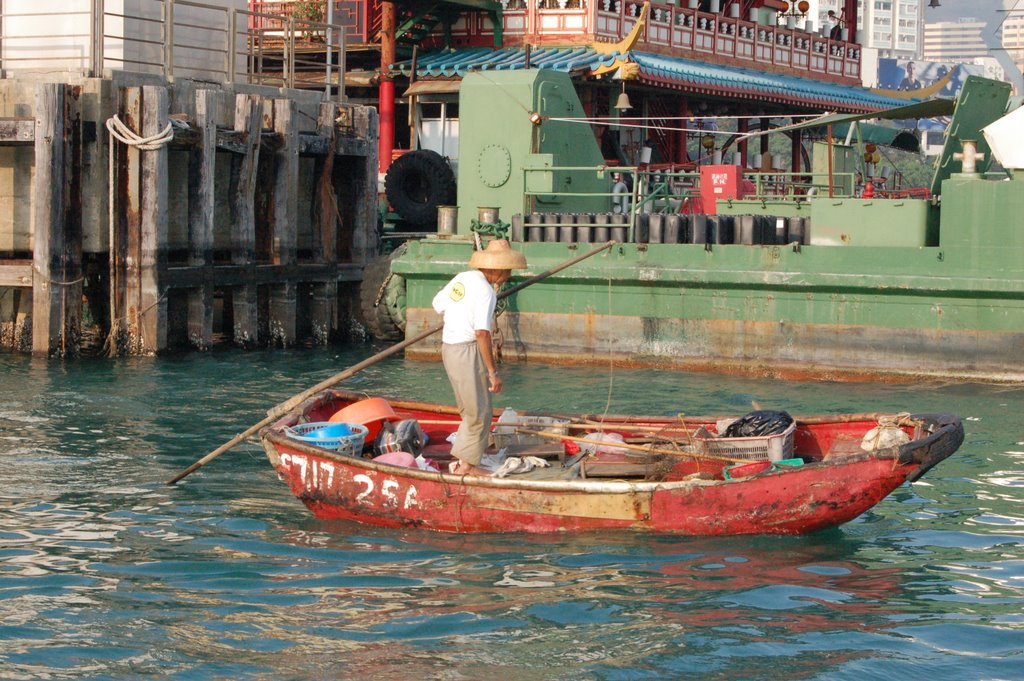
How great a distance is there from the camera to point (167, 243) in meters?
19.1

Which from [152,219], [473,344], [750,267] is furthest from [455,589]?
[152,219]

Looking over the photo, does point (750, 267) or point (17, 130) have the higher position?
point (17, 130)

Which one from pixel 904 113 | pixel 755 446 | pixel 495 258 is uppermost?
pixel 904 113

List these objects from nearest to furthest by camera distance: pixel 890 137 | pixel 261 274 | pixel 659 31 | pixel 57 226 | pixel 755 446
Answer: pixel 755 446
pixel 57 226
pixel 261 274
pixel 890 137
pixel 659 31

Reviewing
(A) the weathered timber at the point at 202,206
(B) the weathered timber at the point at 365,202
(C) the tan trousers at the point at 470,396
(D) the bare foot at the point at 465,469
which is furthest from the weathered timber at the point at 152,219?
(C) the tan trousers at the point at 470,396

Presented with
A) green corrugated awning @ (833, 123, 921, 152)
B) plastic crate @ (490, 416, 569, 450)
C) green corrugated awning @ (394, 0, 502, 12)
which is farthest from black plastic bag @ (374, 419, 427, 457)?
green corrugated awning @ (394, 0, 502, 12)

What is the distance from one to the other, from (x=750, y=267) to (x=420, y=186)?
1051 cm

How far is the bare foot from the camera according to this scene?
10224mm

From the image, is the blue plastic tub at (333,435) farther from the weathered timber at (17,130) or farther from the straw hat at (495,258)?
the weathered timber at (17,130)

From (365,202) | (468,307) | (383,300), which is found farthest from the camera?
(365,202)

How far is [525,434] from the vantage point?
1165 cm

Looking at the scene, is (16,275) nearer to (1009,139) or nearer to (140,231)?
(140,231)

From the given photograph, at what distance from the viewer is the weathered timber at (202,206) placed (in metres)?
19.4

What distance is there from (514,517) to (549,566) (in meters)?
0.75
